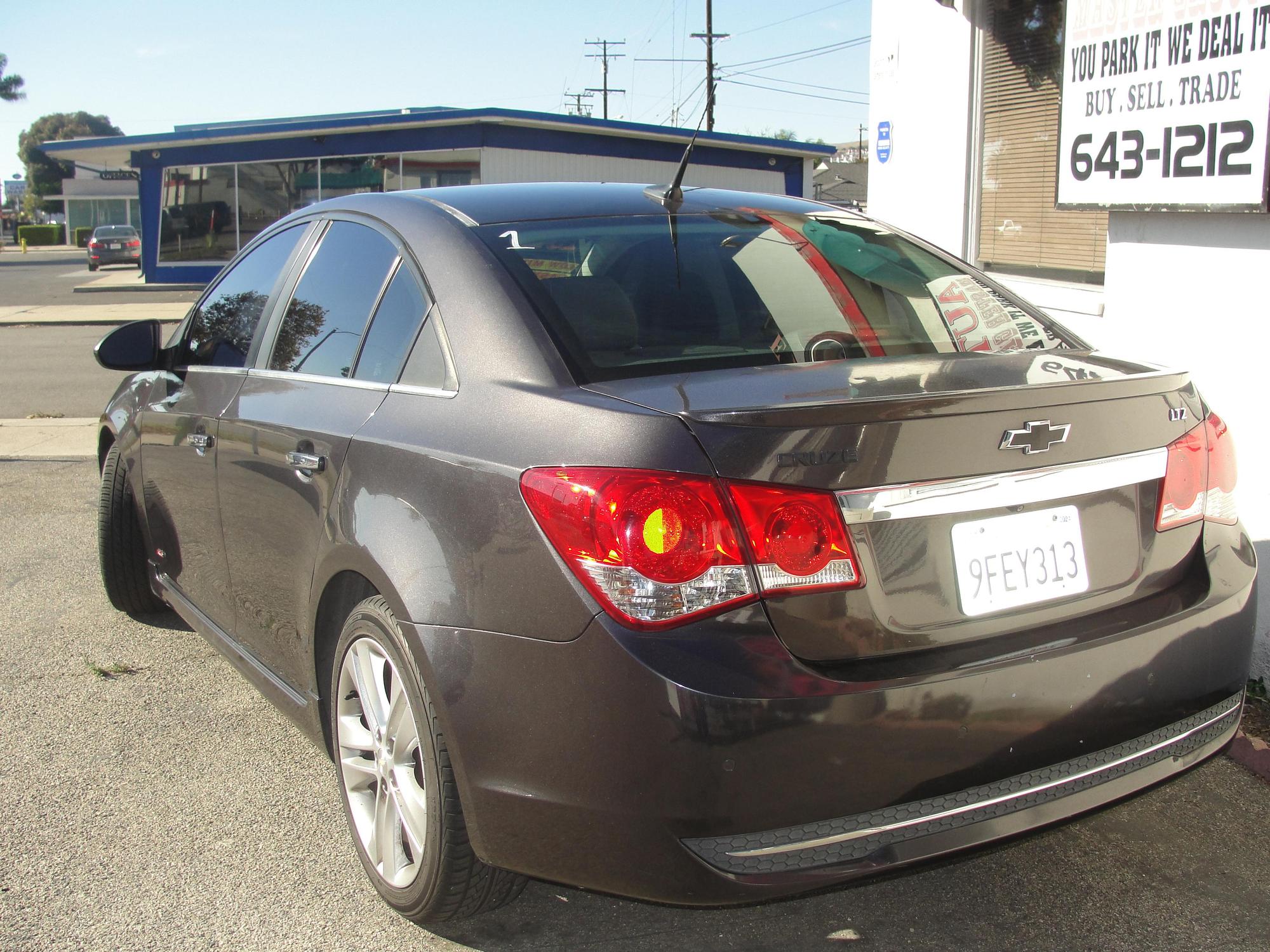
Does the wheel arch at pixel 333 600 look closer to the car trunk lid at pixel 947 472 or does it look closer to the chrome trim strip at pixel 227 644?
the chrome trim strip at pixel 227 644

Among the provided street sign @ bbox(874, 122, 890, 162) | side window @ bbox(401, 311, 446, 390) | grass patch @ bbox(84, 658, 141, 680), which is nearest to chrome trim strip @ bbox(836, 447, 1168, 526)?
side window @ bbox(401, 311, 446, 390)

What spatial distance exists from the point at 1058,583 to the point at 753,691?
720 mm

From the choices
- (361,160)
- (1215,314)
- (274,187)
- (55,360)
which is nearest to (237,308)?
(1215,314)

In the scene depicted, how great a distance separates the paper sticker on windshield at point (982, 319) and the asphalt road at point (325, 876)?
45.3 inches

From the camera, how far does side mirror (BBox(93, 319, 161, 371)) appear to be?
13.3ft

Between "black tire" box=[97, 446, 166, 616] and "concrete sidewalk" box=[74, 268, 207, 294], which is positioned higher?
"concrete sidewalk" box=[74, 268, 207, 294]

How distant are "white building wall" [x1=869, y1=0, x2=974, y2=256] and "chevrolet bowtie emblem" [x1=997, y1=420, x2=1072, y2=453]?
4.55 meters

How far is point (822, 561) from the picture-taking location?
2.06 meters

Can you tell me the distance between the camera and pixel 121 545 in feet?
14.9

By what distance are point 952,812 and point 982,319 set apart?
4.79ft

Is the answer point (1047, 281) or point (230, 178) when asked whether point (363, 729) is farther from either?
point (230, 178)

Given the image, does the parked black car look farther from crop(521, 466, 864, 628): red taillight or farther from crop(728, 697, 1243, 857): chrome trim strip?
crop(728, 697, 1243, 857): chrome trim strip

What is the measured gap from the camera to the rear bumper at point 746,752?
1.99 m

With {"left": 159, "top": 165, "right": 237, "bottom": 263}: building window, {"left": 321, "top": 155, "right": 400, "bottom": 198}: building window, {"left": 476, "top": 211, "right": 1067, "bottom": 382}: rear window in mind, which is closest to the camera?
{"left": 476, "top": 211, "right": 1067, "bottom": 382}: rear window
